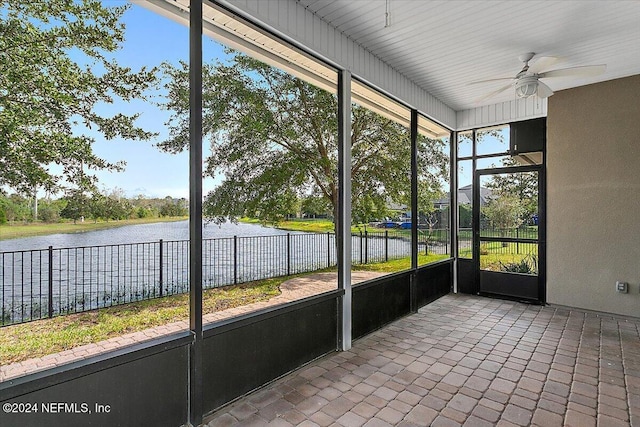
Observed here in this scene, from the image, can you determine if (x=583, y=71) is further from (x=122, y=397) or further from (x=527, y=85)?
(x=122, y=397)

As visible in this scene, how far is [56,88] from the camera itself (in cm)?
219

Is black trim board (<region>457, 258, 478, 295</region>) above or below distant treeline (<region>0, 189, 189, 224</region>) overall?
below

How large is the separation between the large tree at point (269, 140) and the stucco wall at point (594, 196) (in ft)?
7.31

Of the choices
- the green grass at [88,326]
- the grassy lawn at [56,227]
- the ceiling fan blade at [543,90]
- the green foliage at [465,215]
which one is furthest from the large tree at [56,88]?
the green foliage at [465,215]

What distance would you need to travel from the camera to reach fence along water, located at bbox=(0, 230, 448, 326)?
213cm

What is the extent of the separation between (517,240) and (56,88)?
19.7 ft

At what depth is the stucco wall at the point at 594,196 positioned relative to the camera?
4.52 metres

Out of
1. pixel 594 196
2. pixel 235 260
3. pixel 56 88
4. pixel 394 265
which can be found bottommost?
pixel 394 265

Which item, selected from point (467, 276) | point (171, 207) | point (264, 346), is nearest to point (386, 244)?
point (467, 276)

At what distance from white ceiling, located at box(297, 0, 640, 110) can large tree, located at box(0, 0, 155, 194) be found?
62.8 inches

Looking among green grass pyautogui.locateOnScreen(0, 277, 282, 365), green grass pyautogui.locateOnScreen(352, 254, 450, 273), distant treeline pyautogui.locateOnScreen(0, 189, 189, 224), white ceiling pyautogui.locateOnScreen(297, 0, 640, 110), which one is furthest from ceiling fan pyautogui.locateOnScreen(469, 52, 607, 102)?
green grass pyautogui.locateOnScreen(0, 277, 282, 365)

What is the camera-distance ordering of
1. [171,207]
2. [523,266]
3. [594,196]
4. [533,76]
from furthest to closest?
[523,266]
[594,196]
[533,76]
[171,207]

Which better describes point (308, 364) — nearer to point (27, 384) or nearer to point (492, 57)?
point (27, 384)

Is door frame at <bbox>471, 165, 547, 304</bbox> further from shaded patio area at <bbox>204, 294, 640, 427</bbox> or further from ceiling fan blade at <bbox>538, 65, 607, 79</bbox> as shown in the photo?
ceiling fan blade at <bbox>538, 65, 607, 79</bbox>
